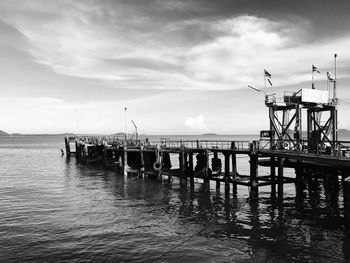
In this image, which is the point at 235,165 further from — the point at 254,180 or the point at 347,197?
the point at 347,197

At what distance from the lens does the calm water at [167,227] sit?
19.8 m

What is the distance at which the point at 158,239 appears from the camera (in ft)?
73.5

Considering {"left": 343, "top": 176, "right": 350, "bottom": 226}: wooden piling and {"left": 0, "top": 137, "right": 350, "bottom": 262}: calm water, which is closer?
{"left": 0, "top": 137, "right": 350, "bottom": 262}: calm water

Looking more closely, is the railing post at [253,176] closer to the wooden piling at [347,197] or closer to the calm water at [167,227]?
the calm water at [167,227]

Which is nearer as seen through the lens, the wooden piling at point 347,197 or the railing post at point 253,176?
the wooden piling at point 347,197

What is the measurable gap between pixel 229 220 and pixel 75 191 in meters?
20.9

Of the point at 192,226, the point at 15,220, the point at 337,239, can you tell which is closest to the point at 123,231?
the point at 192,226

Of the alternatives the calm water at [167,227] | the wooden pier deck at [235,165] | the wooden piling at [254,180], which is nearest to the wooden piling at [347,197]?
the wooden pier deck at [235,165]

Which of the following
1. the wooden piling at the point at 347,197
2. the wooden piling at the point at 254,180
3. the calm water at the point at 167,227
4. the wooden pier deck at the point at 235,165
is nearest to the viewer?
the calm water at the point at 167,227

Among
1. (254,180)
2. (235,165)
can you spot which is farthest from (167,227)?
(235,165)

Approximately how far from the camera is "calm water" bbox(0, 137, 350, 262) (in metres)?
19.8

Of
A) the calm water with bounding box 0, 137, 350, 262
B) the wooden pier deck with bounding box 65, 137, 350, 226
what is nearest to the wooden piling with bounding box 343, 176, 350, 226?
the wooden pier deck with bounding box 65, 137, 350, 226

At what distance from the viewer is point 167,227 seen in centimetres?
2505

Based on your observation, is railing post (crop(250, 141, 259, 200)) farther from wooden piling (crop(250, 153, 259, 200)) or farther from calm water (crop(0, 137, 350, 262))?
calm water (crop(0, 137, 350, 262))
